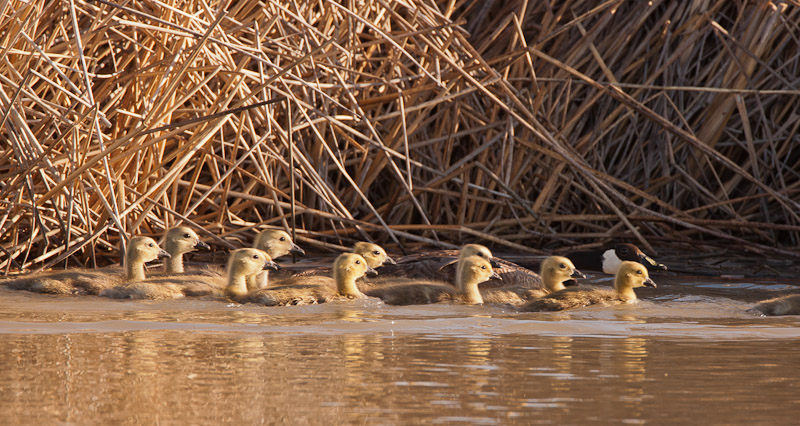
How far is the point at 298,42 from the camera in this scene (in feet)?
26.7

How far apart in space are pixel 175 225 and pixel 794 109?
4727 millimetres

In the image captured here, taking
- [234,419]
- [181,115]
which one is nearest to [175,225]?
[181,115]

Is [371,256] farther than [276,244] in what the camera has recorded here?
No

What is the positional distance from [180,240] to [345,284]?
120 cm

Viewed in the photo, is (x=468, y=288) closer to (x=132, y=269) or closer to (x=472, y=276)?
(x=472, y=276)

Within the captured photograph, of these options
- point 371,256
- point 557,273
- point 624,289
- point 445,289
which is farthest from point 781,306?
point 371,256

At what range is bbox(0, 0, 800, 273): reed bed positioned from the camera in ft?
22.6

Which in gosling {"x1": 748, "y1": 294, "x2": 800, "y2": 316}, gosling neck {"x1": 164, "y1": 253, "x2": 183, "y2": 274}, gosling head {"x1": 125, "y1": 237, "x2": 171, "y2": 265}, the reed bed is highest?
the reed bed

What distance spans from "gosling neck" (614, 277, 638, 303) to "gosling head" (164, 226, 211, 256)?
2.38 m

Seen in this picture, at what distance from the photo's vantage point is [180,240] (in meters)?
7.13

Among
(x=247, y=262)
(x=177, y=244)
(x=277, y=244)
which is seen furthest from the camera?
(x=277, y=244)

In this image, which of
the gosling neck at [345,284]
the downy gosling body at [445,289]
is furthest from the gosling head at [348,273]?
the downy gosling body at [445,289]

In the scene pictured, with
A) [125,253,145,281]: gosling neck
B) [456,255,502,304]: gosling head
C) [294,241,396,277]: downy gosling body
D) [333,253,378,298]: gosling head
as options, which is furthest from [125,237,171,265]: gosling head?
[456,255,502,304]: gosling head

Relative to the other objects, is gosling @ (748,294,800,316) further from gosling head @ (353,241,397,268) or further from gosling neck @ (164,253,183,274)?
gosling neck @ (164,253,183,274)
